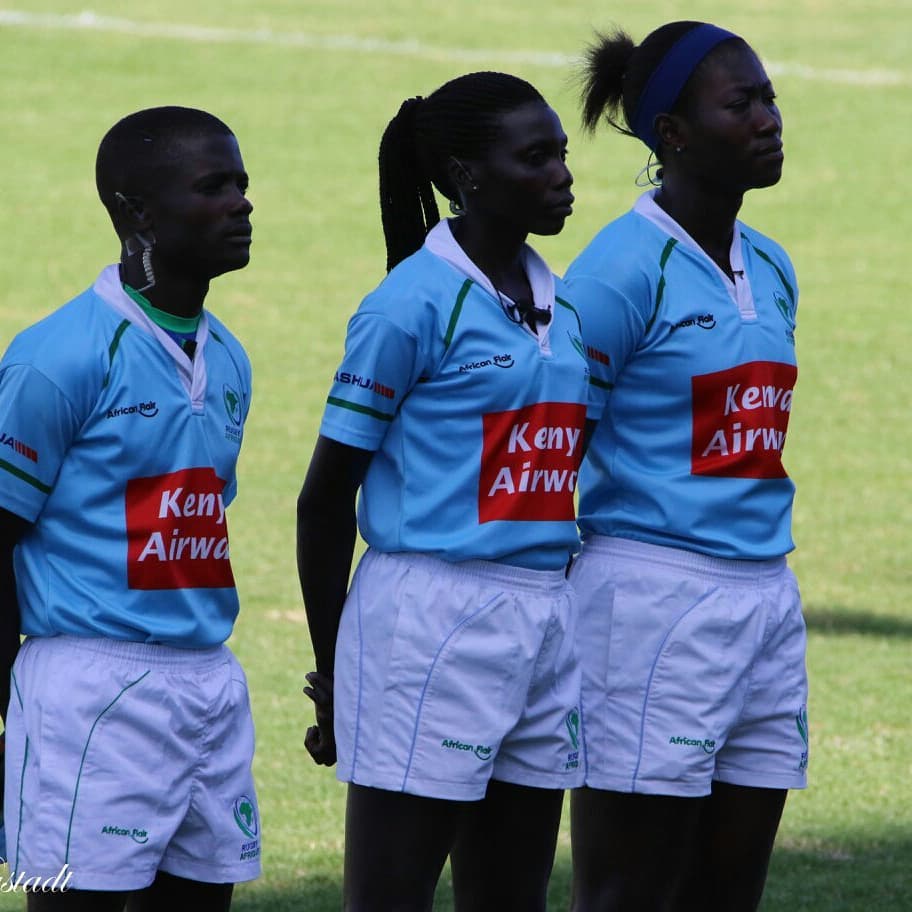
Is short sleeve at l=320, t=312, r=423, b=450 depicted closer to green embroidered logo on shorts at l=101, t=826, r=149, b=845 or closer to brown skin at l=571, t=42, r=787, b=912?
brown skin at l=571, t=42, r=787, b=912

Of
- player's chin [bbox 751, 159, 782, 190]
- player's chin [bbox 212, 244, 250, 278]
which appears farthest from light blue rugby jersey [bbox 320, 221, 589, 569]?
player's chin [bbox 751, 159, 782, 190]

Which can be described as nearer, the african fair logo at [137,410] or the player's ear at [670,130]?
the african fair logo at [137,410]

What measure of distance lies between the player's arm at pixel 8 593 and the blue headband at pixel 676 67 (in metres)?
1.51

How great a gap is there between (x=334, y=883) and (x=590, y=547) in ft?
6.64

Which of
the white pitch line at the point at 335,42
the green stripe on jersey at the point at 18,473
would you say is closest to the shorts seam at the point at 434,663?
the green stripe on jersey at the point at 18,473

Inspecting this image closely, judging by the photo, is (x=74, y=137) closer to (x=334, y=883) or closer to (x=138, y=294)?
(x=334, y=883)

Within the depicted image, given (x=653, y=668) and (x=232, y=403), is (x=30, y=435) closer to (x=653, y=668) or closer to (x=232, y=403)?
(x=232, y=403)

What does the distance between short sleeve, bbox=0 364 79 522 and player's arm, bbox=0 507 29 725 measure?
0.03 m

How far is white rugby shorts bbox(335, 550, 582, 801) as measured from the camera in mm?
3713

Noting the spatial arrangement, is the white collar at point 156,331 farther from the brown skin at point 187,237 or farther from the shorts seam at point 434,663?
the shorts seam at point 434,663

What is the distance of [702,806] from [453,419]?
1.02 m

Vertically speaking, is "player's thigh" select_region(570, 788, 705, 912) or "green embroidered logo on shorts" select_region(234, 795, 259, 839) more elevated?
"green embroidered logo on shorts" select_region(234, 795, 259, 839)

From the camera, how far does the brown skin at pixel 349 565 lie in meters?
3.74

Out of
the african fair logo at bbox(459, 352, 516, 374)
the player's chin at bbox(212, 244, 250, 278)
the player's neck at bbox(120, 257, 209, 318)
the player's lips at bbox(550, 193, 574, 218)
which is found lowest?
the african fair logo at bbox(459, 352, 516, 374)
